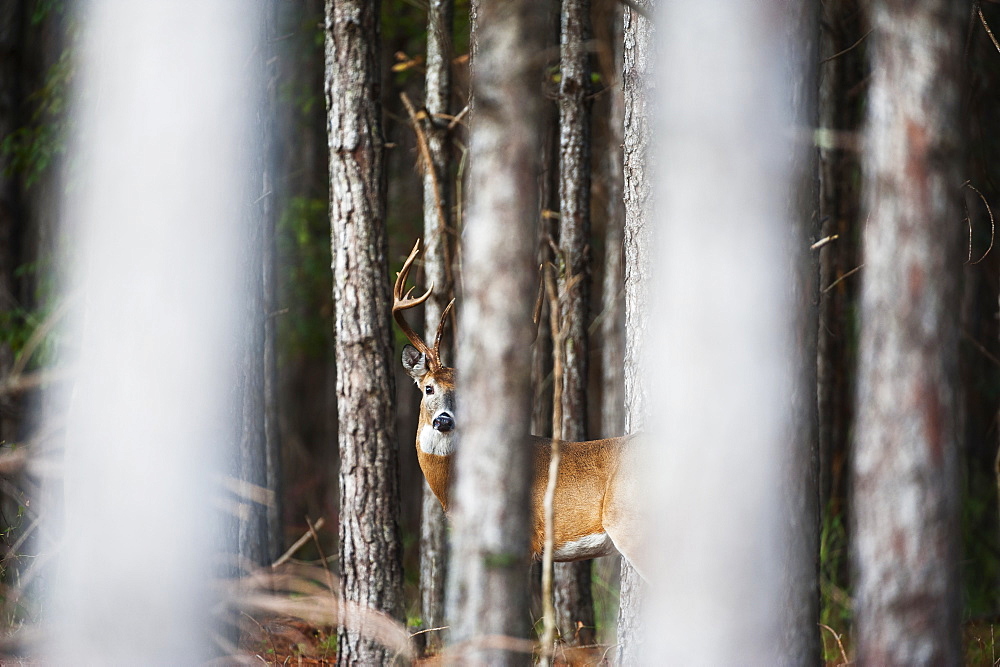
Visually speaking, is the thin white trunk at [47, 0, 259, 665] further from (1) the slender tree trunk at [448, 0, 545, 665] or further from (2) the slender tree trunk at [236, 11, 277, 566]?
(2) the slender tree trunk at [236, 11, 277, 566]

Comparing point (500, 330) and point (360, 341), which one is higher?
point (360, 341)

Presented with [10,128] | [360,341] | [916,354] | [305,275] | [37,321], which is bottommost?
[916,354]

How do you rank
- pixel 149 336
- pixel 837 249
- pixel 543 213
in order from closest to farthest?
pixel 149 336 → pixel 543 213 → pixel 837 249

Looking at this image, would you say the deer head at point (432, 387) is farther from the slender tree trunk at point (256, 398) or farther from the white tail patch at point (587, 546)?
the white tail patch at point (587, 546)

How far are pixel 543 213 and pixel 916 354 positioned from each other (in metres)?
3.84

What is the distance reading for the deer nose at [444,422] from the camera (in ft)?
18.2

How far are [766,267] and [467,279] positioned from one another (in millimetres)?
1186

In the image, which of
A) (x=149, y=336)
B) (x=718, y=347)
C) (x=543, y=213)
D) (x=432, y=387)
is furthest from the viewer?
(x=543, y=213)

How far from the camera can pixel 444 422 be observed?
18.2ft

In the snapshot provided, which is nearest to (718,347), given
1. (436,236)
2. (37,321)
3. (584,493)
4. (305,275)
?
(584,493)

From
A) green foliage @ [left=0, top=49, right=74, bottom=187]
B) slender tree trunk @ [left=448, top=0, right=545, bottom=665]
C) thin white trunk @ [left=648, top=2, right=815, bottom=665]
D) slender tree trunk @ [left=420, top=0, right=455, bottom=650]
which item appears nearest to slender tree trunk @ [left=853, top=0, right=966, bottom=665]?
thin white trunk @ [left=648, top=2, right=815, bottom=665]

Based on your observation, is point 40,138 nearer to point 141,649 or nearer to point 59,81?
point 59,81

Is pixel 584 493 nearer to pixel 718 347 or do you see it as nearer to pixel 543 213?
pixel 718 347

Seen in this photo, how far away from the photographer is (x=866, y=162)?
156 inches
